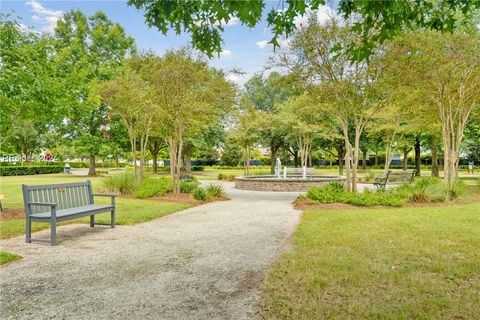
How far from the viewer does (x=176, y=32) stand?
427 centimetres

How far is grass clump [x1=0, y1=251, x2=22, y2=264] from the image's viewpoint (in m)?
5.13

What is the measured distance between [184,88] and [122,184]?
4516mm

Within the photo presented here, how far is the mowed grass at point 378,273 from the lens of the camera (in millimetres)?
3566

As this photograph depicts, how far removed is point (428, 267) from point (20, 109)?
375 inches

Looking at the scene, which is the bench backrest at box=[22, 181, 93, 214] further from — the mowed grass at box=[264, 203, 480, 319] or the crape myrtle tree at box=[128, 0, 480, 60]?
the mowed grass at box=[264, 203, 480, 319]

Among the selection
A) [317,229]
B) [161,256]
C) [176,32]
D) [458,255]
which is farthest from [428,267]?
[176,32]

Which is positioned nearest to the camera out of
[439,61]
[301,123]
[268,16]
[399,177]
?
[268,16]

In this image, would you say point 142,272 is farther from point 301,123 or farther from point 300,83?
point 301,123

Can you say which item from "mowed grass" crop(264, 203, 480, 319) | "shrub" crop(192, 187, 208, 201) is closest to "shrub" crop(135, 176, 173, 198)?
"shrub" crop(192, 187, 208, 201)

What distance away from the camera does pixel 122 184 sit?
48.3 feet

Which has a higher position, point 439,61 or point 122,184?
point 439,61

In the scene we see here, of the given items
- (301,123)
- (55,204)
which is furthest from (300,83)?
(301,123)

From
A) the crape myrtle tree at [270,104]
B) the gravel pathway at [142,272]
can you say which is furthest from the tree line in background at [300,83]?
the gravel pathway at [142,272]

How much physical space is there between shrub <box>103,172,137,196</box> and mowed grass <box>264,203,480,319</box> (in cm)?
881
